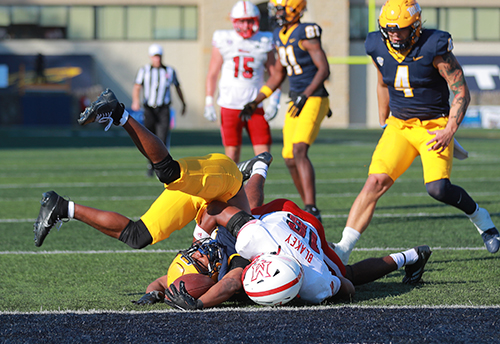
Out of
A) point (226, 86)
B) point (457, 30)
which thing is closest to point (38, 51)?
point (457, 30)

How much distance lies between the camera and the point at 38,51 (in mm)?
33344

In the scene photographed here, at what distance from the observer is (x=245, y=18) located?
279 inches

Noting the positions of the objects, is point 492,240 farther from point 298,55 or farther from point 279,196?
point 279,196

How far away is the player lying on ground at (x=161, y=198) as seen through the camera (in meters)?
3.64

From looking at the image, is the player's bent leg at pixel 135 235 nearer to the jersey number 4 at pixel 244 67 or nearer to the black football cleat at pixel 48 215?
the black football cleat at pixel 48 215

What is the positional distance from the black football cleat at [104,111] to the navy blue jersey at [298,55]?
335 cm

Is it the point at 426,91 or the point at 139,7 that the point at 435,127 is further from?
the point at 139,7

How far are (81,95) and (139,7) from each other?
5.11 metres

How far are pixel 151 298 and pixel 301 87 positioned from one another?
3584 millimetres

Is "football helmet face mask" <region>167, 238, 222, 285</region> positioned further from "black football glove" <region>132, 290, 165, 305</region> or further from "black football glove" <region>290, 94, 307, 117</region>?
"black football glove" <region>290, 94, 307, 117</region>

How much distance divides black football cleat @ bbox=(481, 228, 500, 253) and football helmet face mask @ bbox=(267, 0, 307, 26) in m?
3.00

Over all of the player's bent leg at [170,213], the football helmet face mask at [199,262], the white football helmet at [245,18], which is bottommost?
the football helmet face mask at [199,262]

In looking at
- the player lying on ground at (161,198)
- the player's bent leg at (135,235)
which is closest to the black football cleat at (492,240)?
the player lying on ground at (161,198)

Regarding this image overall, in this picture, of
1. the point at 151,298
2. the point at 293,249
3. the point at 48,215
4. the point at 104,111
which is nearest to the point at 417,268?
the point at 293,249
